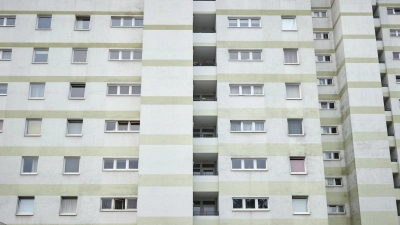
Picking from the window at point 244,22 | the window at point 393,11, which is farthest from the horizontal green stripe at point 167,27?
the window at point 393,11

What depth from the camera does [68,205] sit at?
1383 inches

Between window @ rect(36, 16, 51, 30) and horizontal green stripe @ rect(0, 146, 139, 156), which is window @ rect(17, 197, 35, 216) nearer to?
horizontal green stripe @ rect(0, 146, 139, 156)

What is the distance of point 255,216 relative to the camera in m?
34.3

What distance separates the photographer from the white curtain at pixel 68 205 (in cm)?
3500

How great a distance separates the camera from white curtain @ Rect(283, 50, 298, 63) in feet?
126

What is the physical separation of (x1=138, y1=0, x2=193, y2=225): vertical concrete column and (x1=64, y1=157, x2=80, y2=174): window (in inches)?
196

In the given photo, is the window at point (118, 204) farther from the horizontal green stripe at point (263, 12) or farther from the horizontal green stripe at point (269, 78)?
the horizontal green stripe at point (263, 12)

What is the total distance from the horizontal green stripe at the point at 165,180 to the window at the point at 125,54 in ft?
32.7

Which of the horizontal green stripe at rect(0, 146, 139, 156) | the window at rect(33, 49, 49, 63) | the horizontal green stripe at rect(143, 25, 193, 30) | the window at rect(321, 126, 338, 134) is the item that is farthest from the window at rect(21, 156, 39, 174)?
the window at rect(321, 126, 338, 134)

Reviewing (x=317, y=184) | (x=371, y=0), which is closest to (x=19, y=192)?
(x=317, y=184)

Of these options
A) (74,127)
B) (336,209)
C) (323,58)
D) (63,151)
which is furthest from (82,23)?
(336,209)

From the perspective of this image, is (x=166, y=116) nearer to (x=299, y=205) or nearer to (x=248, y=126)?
(x=248, y=126)

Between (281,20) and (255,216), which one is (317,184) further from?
(281,20)

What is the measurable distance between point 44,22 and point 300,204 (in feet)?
79.2
